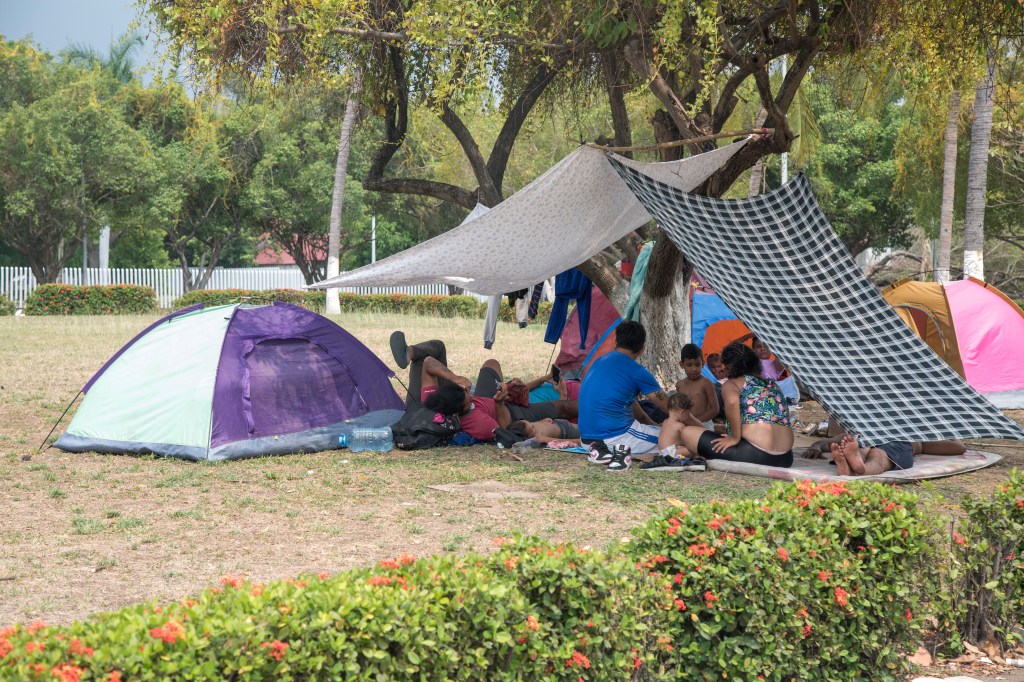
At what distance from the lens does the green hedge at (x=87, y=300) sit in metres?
23.4

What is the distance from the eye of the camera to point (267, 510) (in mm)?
5859

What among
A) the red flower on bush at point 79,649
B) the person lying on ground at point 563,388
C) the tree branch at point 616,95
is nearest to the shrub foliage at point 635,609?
the red flower on bush at point 79,649

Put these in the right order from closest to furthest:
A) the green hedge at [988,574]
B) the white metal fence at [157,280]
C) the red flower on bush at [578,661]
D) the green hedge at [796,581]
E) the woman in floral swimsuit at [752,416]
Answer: the red flower on bush at [578,661]
the green hedge at [796,581]
the green hedge at [988,574]
the woman in floral swimsuit at [752,416]
the white metal fence at [157,280]

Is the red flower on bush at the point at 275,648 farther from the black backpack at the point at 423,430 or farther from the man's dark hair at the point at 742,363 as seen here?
the black backpack at the point at 423,430

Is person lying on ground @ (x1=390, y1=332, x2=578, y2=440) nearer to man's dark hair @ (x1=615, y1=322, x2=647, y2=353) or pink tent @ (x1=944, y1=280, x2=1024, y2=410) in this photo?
man's dark hair @ (x1=615, y1=322, x2=647, y2=353)

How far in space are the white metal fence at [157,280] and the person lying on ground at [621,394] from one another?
1716 cm

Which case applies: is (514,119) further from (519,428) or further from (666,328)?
(519,428)

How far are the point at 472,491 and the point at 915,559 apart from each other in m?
3.22

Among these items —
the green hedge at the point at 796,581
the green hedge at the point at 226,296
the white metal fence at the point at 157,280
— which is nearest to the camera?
the green hedge at the point at 796,581

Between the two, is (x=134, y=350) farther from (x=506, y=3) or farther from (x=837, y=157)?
(x=837, y=157)

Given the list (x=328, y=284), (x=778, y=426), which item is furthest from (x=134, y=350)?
(x=778, y=426)

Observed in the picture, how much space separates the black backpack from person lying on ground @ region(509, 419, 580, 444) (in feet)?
1.73

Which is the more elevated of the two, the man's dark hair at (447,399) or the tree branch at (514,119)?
the tree branch at (514,119)

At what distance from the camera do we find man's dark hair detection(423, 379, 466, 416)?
25.9 feet
